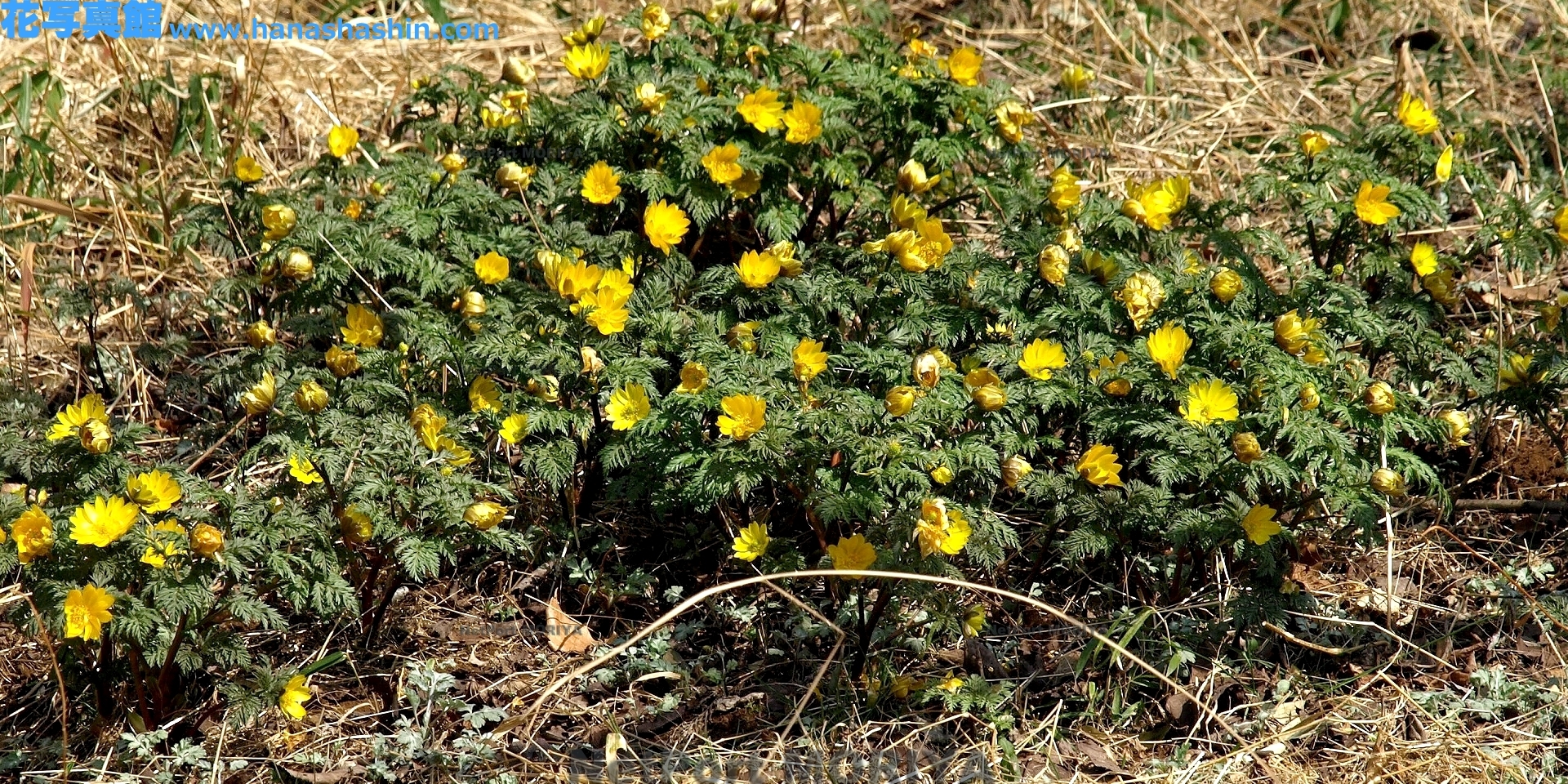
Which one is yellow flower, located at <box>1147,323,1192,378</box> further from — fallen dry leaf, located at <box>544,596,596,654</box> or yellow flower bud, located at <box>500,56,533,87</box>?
yellow flower bud, located at <box>500,56,533,87</box>

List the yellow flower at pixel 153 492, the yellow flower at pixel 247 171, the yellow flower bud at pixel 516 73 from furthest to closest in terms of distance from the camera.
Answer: the yellow flower bud at pixel 516 73 → the yellow flower at pixel 247 171 → the yellow flower at pixel 153 492

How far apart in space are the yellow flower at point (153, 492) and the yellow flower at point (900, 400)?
1.26m

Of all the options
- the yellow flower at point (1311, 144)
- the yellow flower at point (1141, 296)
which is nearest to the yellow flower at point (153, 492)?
the yellow flower at point (1141, 296)

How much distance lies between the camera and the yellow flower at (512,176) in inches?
121

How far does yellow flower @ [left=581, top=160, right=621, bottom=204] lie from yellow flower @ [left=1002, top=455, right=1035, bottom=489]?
1.10 meters

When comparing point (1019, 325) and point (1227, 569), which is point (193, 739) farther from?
point (1227, 569)

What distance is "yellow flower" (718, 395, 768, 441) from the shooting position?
251cm

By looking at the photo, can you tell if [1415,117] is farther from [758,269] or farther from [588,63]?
[588,63]

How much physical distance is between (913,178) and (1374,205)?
39.1 inches

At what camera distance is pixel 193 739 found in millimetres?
2588

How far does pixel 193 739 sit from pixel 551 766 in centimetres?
68

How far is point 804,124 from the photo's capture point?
307cm

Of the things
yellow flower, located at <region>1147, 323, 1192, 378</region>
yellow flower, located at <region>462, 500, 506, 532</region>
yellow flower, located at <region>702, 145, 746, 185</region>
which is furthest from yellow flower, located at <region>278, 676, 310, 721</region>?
yellow flower, located at <region>1147, 323, 1192, 378</region>

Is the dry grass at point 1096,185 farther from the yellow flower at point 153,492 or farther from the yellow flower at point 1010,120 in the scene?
the yellow flower at point 1010,120
